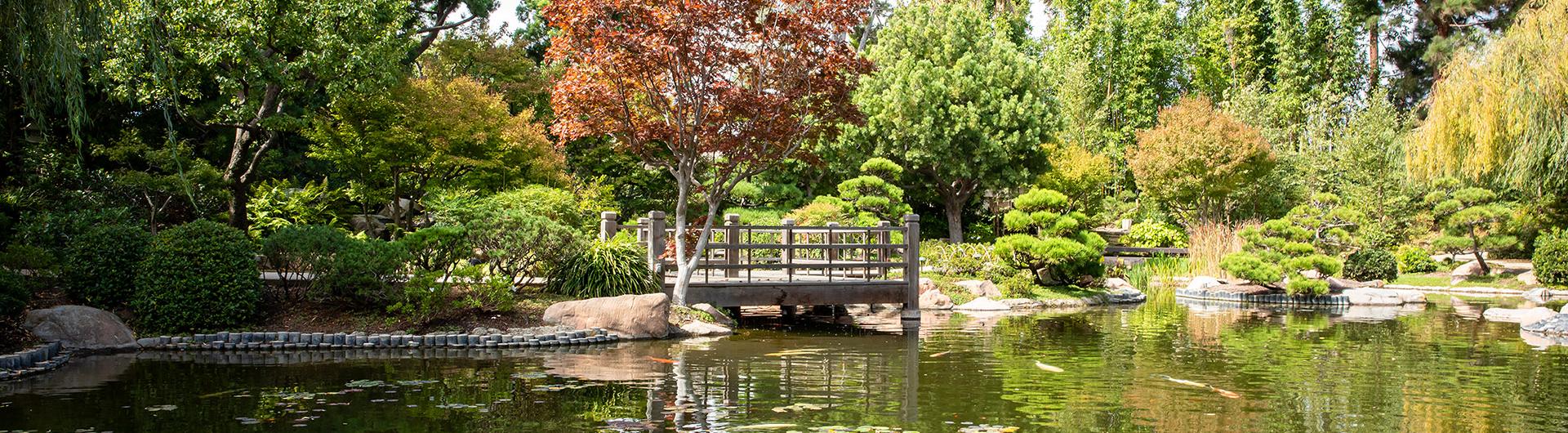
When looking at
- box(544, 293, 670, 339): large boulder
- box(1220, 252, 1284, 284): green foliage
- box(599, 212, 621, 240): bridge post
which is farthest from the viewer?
box(1220, 252, 1284, 284): green foliage

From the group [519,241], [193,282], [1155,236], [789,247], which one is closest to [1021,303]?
[789,247]

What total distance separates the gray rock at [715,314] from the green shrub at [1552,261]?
15.5 metres

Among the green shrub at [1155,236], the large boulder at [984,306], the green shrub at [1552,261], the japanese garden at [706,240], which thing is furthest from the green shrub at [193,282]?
the green shrub at [1155,236]

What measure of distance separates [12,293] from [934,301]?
1170cm

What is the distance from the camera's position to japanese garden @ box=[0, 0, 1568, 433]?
7.91 meters

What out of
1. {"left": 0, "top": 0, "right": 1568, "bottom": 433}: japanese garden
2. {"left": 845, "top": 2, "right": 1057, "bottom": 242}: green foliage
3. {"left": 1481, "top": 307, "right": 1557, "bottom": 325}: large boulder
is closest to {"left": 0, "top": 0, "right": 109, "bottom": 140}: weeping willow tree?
{"left": 0, "top": 0, "right": 1568, "bottom": 433}: japanese garden

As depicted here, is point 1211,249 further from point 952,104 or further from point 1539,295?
point 952,104

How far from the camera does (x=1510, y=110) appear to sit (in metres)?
18.6

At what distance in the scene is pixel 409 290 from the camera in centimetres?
1162

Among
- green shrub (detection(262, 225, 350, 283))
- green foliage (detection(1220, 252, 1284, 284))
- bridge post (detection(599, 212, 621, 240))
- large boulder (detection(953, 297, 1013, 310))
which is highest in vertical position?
bridge post (detection(599, 212, 621, 240))

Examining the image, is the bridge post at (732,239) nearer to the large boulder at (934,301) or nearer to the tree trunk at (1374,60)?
the large boulder at (934,301)

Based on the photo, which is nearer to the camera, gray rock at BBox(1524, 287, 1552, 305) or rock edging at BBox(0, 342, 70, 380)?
rock edging at BBox(0, 342, 70, 380)

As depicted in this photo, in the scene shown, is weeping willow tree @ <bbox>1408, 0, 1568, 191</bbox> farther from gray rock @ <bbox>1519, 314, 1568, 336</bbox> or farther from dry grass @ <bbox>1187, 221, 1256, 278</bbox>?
gray rock @ <bbox>1519, 314, 1568, 336</bbox>

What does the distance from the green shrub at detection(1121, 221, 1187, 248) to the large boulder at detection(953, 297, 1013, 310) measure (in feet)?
44.2
